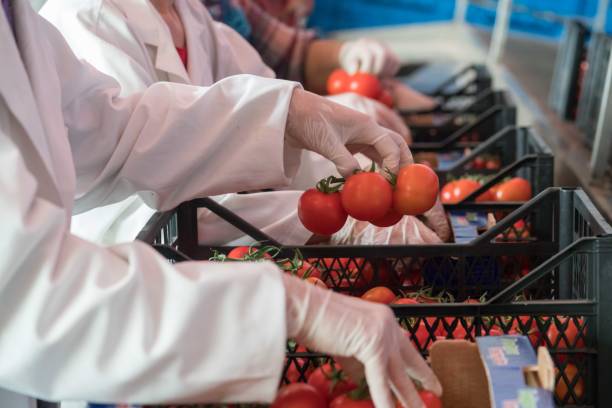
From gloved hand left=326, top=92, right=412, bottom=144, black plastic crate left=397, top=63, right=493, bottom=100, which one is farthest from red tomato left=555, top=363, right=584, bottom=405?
black plastic crate left=397, top=63, right=493, bottom=100

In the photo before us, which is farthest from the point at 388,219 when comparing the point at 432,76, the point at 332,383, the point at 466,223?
the point at 432,76

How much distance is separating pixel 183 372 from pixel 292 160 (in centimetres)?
86

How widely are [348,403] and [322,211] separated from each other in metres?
0.66

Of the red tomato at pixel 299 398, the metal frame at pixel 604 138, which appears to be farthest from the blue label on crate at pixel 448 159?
the red tomato at pixel 299 398

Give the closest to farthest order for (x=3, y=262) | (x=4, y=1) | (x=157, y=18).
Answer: (x=3, y=262) < (x=4, y=1) < (x=157, y=18)

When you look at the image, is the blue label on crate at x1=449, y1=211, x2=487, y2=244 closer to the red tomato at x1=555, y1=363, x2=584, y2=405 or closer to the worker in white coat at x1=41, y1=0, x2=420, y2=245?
the worker in white coat at x1=41, y1=0, x2=420, y2=245

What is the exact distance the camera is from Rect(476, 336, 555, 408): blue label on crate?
1.26 metres

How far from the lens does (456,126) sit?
378cm

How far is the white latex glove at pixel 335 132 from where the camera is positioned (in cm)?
184

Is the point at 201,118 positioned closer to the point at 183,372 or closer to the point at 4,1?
the point at 4,1

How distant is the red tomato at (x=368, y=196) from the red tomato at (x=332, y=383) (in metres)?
0.47

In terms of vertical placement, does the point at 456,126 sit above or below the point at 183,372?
below

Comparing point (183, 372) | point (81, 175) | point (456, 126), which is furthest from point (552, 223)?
point (456, 126)

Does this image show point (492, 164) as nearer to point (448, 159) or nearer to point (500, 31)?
point (448, 159)
